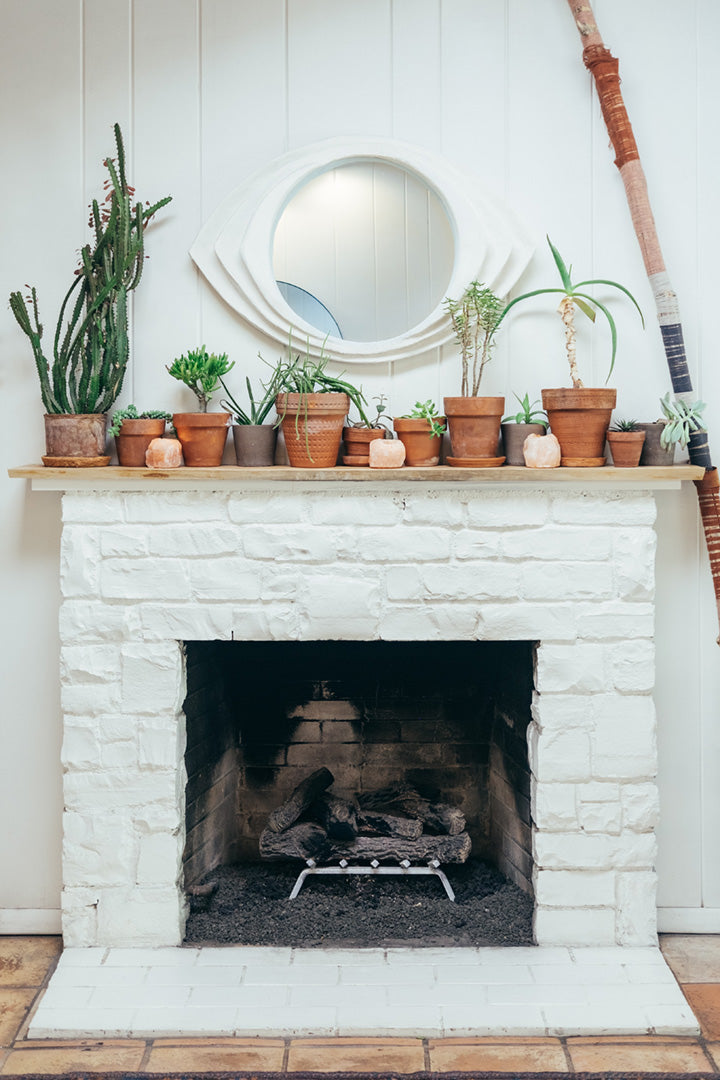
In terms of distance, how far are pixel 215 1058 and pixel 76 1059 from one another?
28 centimetres

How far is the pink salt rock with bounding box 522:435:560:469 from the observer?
2.20 meters

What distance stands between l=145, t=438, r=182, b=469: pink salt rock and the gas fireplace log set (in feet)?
3.16

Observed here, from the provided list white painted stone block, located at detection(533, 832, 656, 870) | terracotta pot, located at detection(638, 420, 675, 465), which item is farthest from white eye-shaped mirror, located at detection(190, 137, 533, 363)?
white painted stone block, located at detection(533, 832, 656, 870)

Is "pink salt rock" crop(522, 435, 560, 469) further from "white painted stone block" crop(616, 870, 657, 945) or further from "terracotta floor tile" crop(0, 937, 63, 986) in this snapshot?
"terracotta floor tile" crop(0, 937, 63, 986)

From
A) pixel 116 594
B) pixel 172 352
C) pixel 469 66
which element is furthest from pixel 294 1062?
pixel 469 66

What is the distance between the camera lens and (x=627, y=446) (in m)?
2.21

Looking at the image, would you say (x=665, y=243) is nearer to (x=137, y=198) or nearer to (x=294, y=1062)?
(x=137, y=198)

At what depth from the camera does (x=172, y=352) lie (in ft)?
7.73

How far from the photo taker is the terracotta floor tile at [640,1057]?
1.92 meters

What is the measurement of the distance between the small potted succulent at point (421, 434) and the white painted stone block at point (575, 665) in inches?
20.2

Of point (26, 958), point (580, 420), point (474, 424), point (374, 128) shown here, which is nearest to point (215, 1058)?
point (26, 958)

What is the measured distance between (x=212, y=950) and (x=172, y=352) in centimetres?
141

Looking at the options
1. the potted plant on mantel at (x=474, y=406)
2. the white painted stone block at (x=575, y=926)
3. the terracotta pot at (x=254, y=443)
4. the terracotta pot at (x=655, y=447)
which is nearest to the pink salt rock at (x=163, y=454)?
the terracotta pot at (x=254, y=443)

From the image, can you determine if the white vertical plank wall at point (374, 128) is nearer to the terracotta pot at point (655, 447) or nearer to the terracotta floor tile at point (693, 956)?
the terracotta pot at point (655, 447)
